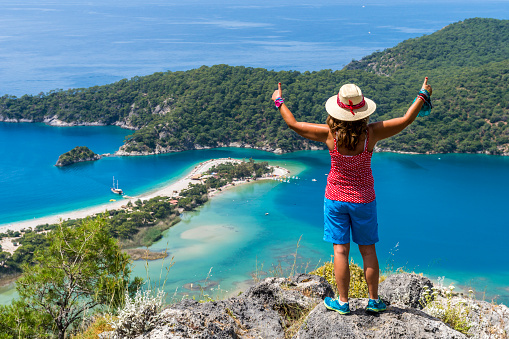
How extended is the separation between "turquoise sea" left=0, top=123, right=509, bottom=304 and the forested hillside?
281 centimetres

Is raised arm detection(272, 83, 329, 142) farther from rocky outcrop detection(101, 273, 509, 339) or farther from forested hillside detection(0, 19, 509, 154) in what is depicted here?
forested hillside detection(0, 19, 509, 154)

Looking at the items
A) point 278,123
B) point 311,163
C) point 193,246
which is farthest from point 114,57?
point 193,246

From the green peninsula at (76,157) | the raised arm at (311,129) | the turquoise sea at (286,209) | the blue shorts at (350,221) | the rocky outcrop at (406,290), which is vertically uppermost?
the raised arm at (311,129)

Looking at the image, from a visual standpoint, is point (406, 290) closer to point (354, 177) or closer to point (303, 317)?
point (303, 317)

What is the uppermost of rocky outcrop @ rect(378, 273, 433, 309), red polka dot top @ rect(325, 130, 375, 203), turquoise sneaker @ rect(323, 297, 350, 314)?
red polka dot top @ rect(325, 130, 375, 203)

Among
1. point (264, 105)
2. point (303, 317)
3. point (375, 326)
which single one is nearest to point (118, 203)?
point (264, 105)

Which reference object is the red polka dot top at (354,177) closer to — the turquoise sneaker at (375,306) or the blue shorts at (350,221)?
the blue shorts at (350,221)

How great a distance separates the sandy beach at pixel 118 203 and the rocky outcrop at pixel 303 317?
2706 centimetres

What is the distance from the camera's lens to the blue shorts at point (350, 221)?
3205 mm

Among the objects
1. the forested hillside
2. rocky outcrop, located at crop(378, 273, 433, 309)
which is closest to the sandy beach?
the forested hillside

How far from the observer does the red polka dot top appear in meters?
3.17

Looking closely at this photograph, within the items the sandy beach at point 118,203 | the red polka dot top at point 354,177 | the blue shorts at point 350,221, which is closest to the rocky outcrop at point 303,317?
the blue shorts at point 350,221

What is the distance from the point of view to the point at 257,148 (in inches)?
2331

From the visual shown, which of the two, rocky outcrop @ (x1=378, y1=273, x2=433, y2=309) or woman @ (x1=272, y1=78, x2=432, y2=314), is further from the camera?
rocky outcrop @ (x1=378, y1=273, x2=433, y2=309)
